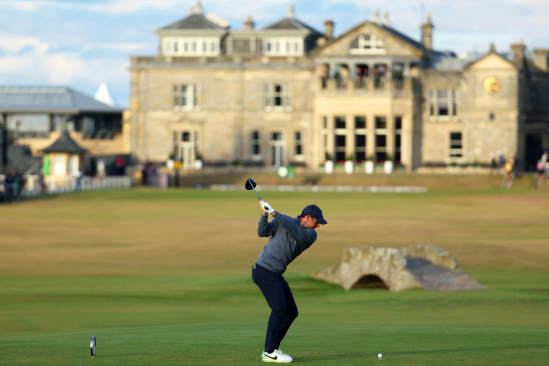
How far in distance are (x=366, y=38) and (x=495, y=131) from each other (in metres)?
11.9

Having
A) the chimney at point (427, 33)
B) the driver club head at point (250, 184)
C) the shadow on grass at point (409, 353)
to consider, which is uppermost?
the chimney at point (427, 33)

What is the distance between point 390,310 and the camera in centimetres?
2191

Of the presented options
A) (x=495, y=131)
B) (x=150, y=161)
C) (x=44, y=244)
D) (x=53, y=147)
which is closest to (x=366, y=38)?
(x=495, y=131)

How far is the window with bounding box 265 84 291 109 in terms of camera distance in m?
82.4

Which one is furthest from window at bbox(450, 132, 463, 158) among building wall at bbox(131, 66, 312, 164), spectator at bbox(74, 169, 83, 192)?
spectator at bbox(74, 169, 83, 192)

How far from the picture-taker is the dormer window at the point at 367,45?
79500mm

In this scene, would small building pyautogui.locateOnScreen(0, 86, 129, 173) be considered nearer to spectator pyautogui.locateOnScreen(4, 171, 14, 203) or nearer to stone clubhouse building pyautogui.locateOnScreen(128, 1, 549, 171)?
stone clubhouse building pyautogui.locateOnScreen(128, 1, 549, 171)

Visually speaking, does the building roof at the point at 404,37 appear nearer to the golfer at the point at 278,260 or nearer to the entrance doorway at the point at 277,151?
the entrance doorway at the point at 277,151

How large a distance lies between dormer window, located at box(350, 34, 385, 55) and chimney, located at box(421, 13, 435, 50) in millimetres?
8935

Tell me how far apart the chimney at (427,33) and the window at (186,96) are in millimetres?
19234

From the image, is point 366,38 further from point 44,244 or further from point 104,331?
point 104,331

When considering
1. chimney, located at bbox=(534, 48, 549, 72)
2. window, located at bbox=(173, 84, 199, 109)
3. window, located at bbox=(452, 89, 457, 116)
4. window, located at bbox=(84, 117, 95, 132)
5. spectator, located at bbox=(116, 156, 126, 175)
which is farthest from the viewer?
window, located at bbox=(84, 117, 95, 132)

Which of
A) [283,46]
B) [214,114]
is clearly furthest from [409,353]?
[283,46]

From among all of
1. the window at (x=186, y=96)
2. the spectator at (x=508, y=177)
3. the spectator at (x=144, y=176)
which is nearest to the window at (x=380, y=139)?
the spectator at (x=508, y=177)
